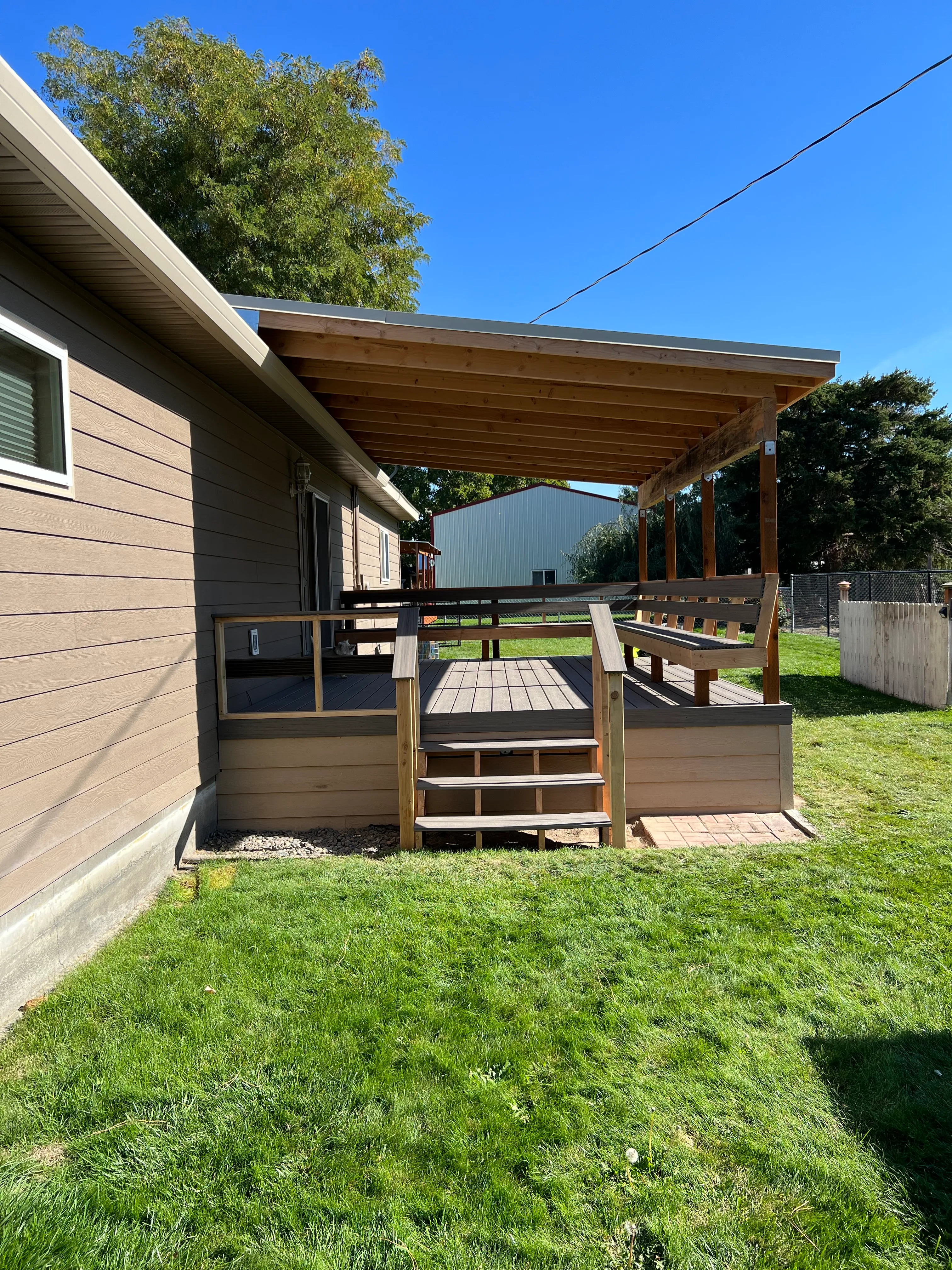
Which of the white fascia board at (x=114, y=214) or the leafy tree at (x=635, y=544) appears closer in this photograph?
the white fascia board at (x=114, y=214)

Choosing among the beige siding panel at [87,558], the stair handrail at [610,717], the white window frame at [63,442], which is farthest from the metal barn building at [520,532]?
the white window frame at [63,442]

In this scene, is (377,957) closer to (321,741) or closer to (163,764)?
(163,764)

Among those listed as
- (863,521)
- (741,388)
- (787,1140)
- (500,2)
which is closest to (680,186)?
(500,2)

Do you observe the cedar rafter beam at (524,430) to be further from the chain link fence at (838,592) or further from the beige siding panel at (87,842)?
the chain link fence at (838,592)

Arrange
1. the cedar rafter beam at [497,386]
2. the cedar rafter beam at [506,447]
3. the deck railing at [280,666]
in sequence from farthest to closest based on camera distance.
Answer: the cedar rafter beam at [506,447] → the cedar rafter beam at [497,386] → the deck railing at [280,666]

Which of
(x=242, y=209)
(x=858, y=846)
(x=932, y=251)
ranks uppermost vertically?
(x=242, y=209)

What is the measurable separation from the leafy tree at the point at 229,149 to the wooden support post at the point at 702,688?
540 inches

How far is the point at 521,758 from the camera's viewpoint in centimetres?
493

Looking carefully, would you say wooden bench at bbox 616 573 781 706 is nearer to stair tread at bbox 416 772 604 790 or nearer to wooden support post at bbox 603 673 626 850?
wooden support post at bbox 603 673 626 850

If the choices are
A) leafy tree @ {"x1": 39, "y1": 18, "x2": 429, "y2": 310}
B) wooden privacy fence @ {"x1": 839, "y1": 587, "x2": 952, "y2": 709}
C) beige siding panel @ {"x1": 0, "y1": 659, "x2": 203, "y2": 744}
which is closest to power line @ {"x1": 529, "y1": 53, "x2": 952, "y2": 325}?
beige siding panel @ {"x1": 0, "y1": 659, "x2": 203, "y2": 744}

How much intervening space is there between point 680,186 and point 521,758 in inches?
394

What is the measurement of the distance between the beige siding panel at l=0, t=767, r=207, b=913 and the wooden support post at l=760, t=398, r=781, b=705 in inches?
149

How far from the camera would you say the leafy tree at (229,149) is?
15234 millimetres

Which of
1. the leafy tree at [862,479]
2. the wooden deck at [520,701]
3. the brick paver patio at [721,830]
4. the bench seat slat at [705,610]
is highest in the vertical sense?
the leafy tree at [862,479]
